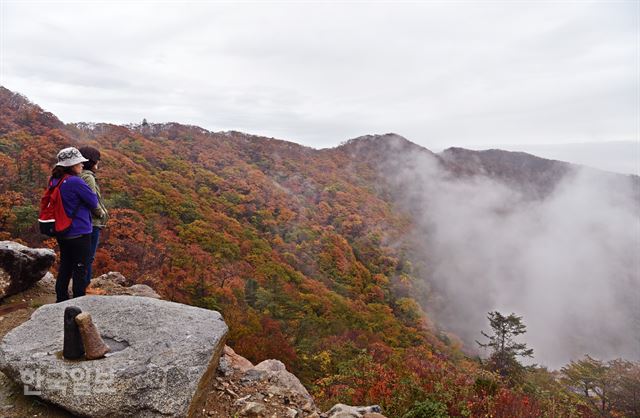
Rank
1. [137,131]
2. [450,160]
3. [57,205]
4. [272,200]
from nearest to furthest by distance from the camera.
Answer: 1. [57,205]
2. [272,200]
3. [137,131]
4. [450,160]

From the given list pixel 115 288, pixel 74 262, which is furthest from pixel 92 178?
pixel 115 288

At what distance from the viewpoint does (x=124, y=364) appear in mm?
3045

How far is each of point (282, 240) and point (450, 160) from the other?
2222 inches

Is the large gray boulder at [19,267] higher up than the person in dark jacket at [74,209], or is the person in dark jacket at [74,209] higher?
the person in dark jacket at [74,209]

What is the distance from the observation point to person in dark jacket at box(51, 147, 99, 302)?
3.88 meters

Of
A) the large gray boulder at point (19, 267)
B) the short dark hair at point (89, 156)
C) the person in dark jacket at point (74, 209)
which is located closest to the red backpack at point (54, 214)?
the person in dark jacket at point (74, 209)

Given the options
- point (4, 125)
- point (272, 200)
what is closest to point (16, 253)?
point (4, 125)

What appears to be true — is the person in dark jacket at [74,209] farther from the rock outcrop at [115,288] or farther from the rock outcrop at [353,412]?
the rock outcrop at [353,412]

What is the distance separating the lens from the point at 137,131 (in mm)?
31188

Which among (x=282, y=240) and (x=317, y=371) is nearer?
(x=317, y=371)

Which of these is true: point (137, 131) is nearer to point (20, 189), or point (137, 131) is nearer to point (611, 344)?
point (20, 189)

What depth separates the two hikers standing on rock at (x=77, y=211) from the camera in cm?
389

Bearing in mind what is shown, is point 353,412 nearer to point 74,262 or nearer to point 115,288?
point 74,262

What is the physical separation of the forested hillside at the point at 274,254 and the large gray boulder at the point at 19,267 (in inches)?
129
